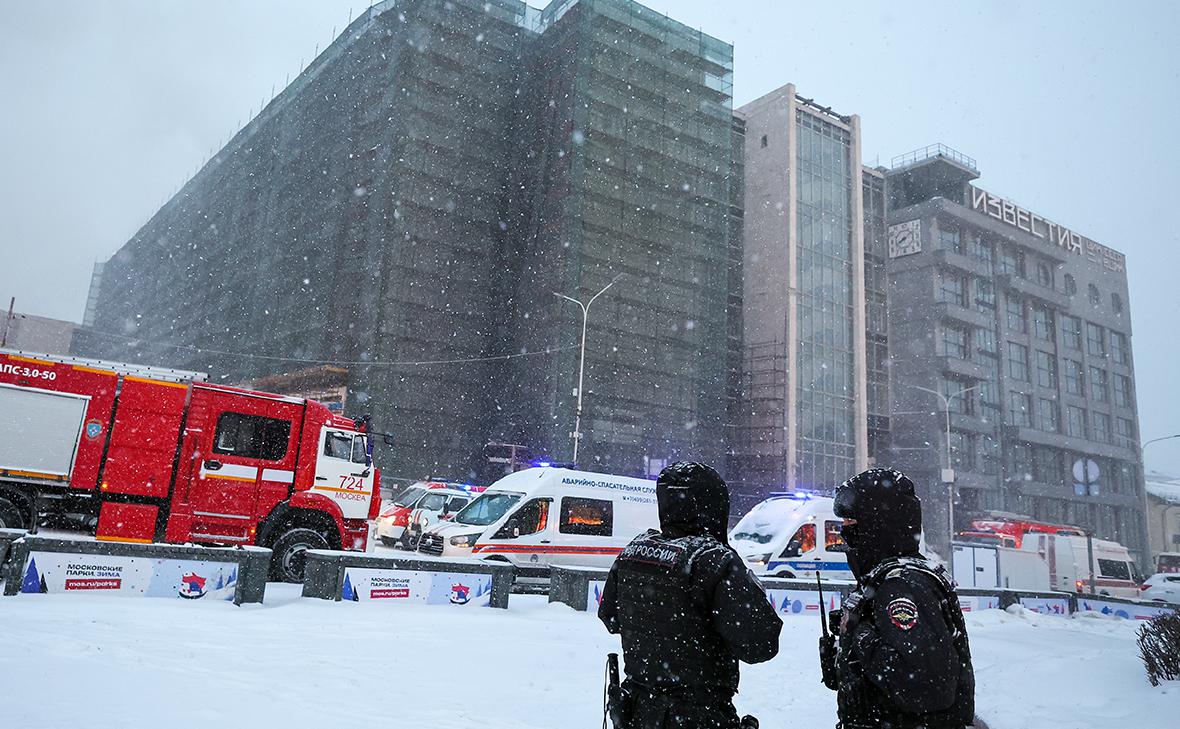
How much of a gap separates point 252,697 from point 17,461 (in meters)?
7.82

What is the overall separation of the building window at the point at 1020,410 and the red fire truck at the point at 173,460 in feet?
193

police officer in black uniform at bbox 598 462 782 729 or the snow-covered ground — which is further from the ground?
police officer in black uniform at bbox 598 462 782 729

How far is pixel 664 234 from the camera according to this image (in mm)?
42594

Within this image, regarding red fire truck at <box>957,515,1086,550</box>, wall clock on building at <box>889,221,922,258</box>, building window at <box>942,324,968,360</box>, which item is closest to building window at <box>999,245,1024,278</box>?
building window at <box>942,324,968,360</box>

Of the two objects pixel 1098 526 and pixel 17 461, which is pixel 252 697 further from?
pixel 1098 526

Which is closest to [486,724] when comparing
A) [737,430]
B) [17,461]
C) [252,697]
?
[252,697]

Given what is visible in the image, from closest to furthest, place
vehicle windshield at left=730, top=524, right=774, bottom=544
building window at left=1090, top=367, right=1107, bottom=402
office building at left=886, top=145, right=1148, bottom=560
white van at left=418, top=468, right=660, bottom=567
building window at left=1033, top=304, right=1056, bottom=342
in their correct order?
white van at left=418, top=468, right=660, bottom=567, vehicle windshield at left=730, top=524, right=774, bottom=544, office building at left=886, top=145, right=1148, bottom=560, building window at left=1033, top=304, right=1056, bottom=342, building window at left=1090, top=367, right=1107, bottom=402

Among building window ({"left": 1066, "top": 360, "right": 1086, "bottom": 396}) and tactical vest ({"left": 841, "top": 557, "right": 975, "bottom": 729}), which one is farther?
building window ({"left": 1066, "top": 360, "right": 1086, "bottom": 396})

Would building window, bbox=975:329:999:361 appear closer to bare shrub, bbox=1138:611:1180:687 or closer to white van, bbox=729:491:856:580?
white van, bbox=729:491:856:580

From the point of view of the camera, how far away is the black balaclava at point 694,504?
3316 millimetres

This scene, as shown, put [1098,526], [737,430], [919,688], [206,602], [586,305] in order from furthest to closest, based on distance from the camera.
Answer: [1098,526] < [737,430] < [586,305] < [206,602] < [919,688]

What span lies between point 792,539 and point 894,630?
12.9 meters

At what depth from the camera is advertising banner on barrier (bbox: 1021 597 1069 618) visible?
17.1 m

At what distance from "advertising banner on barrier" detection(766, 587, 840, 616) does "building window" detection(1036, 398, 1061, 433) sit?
56660 mm
